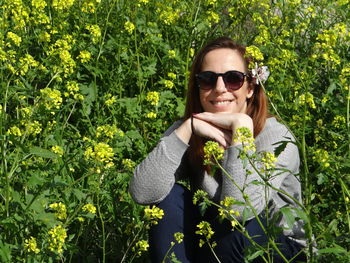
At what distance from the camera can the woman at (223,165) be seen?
2.97 m

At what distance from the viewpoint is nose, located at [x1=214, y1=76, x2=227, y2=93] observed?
129 inches

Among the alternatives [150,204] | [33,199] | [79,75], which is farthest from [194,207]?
[79,75]

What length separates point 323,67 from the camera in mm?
4547

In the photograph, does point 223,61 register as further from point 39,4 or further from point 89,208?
point 39,4

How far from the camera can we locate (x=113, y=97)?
4270mm

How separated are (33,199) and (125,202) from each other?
0.91 metres

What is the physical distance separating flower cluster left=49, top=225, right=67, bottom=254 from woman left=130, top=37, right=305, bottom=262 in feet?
2.03

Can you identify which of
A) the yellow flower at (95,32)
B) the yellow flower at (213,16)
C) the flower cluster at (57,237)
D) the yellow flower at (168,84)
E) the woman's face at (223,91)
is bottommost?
the flower cluster at (57,237)

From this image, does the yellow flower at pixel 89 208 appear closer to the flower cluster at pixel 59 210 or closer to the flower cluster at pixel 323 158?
the flower cluster at pixel 59 210

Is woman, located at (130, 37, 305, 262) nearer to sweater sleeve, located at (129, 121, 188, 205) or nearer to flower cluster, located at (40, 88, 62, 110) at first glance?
sweater sleeve, located at (129, 121, 188, 205)

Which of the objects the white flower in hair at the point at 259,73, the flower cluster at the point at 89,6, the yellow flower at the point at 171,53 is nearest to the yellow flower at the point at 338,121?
the white flower in hair at the point at 259,73

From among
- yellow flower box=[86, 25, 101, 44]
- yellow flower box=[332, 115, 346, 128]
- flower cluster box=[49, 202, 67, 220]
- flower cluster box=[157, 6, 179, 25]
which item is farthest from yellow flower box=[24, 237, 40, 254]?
flower cluster box=[157, 6, 179, 25]

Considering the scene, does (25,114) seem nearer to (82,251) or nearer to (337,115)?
(82,251)

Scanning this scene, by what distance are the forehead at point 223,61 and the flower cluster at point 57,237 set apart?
1.14 m
